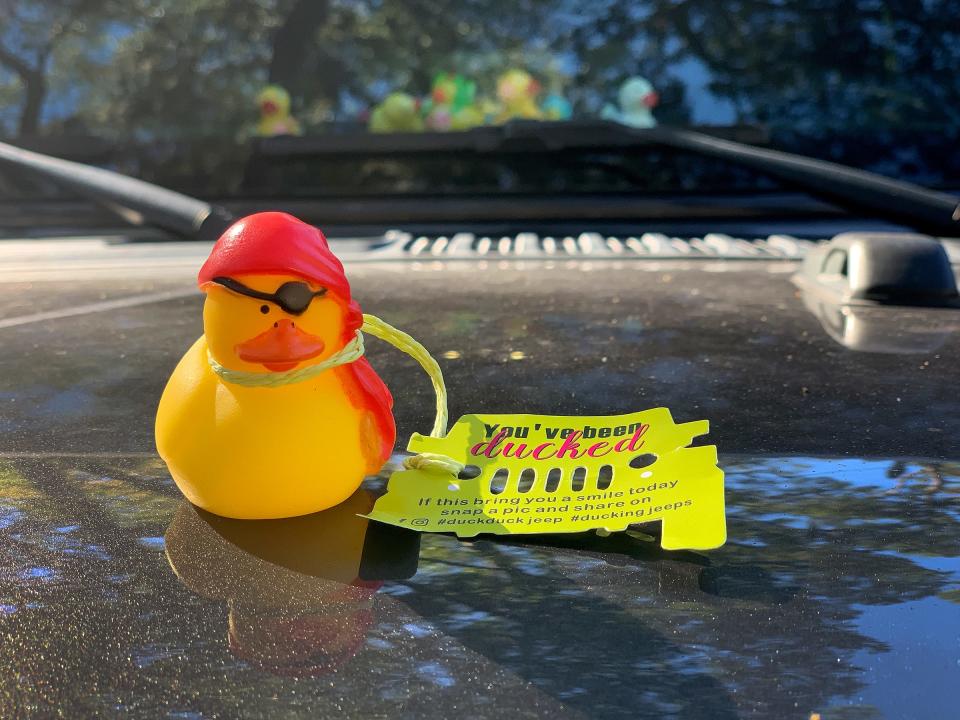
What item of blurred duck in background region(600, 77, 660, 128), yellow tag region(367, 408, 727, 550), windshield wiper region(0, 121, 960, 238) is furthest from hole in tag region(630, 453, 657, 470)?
blurred duck in background region(600, 77, 660, 128)

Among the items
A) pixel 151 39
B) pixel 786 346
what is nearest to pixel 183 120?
pixel 151 39

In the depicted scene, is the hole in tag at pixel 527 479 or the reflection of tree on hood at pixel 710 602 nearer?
the reflection of tree on hood at pixel 710 602

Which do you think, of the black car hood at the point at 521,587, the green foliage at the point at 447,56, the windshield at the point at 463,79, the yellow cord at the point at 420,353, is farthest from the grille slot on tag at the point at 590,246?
the yellow cord at the point at 420,353

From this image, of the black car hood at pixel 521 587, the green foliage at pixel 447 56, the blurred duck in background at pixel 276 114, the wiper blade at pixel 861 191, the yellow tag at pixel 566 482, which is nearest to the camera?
the black car hood at pixel 521 587

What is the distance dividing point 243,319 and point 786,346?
3.42ft

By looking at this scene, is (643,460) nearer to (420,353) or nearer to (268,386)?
(420,353)

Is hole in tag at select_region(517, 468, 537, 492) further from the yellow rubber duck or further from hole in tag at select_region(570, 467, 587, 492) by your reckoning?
the yellow rubber duck

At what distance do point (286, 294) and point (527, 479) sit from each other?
0.27 metres

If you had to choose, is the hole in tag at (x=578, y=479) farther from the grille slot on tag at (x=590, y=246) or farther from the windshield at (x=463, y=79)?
the windshield at (x=463, y=79)

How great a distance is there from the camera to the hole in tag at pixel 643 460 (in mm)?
1000

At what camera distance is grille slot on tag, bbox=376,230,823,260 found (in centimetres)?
285

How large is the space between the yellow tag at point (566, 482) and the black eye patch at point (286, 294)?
176 millimetres

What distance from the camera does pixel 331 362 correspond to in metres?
0.89

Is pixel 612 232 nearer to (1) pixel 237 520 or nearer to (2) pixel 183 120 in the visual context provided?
(2) pixel 183 120
